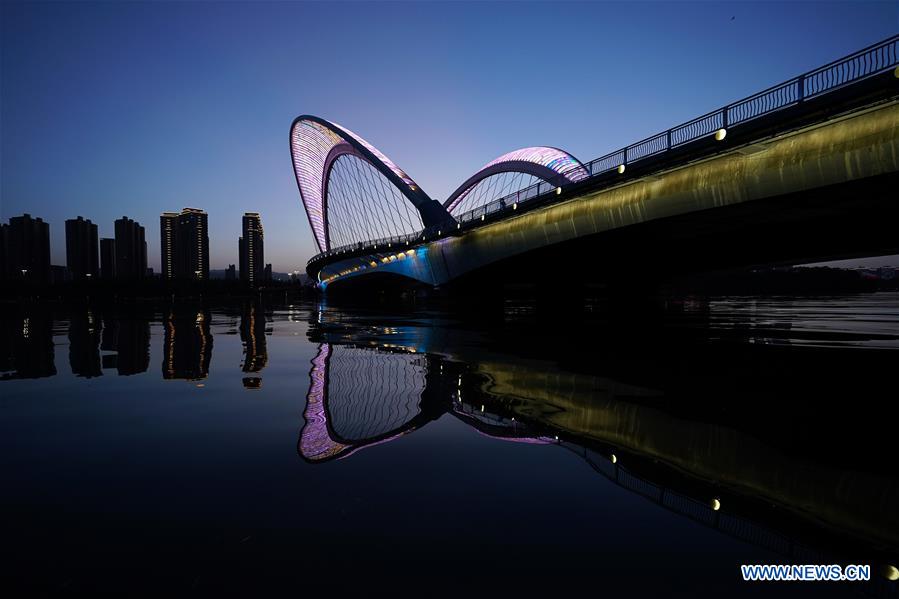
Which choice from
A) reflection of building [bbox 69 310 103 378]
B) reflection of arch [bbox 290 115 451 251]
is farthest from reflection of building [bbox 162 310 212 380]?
reflection of arch [bbox 290 115 451 251]

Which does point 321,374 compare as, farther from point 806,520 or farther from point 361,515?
point 806,520

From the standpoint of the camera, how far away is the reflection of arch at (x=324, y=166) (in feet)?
194

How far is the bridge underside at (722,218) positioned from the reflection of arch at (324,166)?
532 inches

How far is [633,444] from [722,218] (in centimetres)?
2106

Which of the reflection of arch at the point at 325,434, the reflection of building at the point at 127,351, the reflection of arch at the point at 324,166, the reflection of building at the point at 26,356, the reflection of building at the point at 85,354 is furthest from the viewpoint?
the reflection of arch at the point at 324,166

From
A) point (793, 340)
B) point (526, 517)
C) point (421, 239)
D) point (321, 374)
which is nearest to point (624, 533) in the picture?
point (526, 517)

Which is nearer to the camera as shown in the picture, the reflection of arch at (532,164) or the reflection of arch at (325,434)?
the reflection of arch at (325,434)

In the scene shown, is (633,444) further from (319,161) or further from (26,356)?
(319,161)

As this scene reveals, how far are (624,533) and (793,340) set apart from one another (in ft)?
59.2

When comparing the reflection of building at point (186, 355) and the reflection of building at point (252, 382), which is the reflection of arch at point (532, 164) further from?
the reflection of building at point (252, 382)

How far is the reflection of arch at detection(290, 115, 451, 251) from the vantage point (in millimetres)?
59156

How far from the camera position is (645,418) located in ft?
24.3

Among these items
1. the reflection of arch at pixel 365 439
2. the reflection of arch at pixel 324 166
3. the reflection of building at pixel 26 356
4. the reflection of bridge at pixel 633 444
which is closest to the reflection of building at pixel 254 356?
the reflection of bridge at pixel 633 444

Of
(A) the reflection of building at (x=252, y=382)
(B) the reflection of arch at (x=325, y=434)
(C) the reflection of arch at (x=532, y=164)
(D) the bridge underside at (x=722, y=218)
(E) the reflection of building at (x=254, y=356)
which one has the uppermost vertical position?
(C) the reflection of arch at (x=532, y=164)
